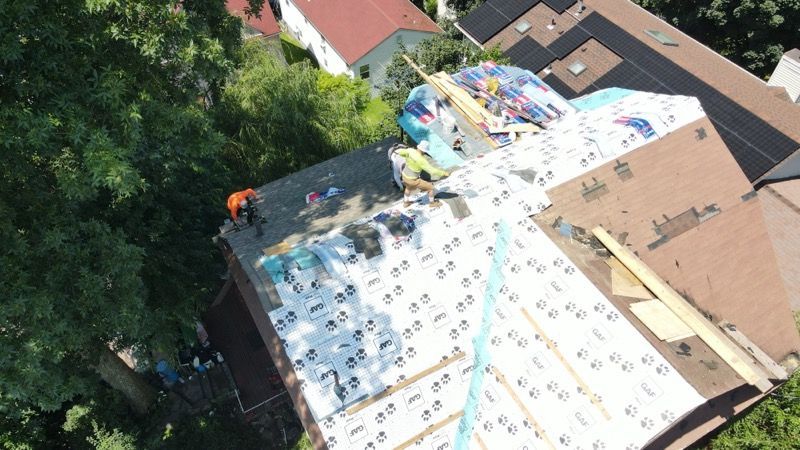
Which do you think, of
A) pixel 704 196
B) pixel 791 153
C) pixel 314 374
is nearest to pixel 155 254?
pixel 314 374

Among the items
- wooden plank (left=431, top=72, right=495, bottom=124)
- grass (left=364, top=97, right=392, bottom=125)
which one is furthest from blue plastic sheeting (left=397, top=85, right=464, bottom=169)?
grass (left=364, top=97, right=392, bottom=125)

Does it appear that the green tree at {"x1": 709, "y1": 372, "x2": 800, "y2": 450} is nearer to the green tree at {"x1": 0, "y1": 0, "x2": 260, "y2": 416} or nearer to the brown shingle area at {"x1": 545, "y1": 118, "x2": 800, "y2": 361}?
the brown shingle area at {"x1": 545, "y1": 118, "x2": 800, "y2": 361}

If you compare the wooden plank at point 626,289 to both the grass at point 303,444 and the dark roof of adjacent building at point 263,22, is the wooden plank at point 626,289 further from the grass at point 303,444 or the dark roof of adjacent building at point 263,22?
the dark roof of adjacent building at point 263,22

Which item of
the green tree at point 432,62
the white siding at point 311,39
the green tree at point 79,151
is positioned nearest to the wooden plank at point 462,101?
the green tree at point 432,62

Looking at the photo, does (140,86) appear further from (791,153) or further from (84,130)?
(791,153)

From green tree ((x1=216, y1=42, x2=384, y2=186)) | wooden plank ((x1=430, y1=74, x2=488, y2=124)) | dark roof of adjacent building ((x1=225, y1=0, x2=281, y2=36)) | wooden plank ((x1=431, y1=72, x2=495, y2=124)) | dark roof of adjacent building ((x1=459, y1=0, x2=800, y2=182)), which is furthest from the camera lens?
dark roof of adjacent building ((x1=225, y1=0, x2=281, y2=36))

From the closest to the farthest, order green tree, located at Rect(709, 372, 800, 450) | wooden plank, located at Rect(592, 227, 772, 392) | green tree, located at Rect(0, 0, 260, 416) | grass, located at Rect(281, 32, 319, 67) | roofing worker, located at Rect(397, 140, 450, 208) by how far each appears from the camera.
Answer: green tree, located at Rect(0, 0, 260, 416) < wooden plank, located at Rect(592, 227, 772, 392) < green tree, located at Rect(709, 372, 800, 450) < roofing worker, located at Rect(397, 140, 450, 208) < grass, located at Rect(281, 32, 319, 67)
